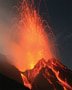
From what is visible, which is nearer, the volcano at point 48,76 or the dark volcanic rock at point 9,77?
the dark volcanic rock at point 9,77

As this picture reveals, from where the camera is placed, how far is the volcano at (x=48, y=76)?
50.4 metres

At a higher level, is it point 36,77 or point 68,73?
point 36,77

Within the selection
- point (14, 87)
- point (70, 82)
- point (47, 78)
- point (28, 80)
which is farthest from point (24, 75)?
point (14, 87)

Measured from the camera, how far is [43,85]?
5022 centimetres

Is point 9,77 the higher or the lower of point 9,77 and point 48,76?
the higher

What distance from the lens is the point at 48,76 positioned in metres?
54.6

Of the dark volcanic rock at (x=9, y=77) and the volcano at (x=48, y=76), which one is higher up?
the dark volcanic rock at (x=9, y=77)

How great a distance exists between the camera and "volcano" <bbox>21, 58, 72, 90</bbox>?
50397 mm

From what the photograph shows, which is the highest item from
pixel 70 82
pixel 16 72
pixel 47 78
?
pixel 16 72

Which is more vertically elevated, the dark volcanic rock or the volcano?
the dark volcanic rock

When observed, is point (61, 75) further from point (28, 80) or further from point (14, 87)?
point (14, 87)

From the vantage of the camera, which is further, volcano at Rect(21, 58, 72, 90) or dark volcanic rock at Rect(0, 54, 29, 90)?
volcano at Rect(21, 58, 72, 90)

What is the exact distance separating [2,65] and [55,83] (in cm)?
1025

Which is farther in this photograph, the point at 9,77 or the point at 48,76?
the point at 48,76
